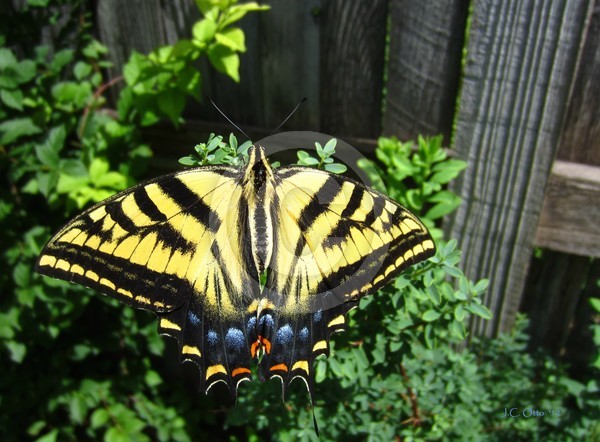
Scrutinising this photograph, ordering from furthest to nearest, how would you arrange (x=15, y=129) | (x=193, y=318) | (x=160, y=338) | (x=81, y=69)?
1. (x=160, y=338)
2. (x=81, y=69)
3. (x=15, y=129)
4. (x=193, y=318)

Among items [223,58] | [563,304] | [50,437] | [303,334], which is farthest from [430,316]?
[50,437]

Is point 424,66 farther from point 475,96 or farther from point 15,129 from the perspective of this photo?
point 15,129

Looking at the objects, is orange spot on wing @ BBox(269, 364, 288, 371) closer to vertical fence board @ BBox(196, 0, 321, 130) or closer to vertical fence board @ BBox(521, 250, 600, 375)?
vertical fence board @ BBox(196, 0, 321, 130)

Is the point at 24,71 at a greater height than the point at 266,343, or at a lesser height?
greater

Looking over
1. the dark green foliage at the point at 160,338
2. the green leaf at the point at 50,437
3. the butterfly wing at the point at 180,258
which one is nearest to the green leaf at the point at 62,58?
the dark green foliage at the point at 160,338

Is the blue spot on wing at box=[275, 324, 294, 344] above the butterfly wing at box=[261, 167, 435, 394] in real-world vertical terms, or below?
below

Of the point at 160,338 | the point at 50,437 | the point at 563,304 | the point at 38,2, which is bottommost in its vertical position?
Result: the point at 50,437

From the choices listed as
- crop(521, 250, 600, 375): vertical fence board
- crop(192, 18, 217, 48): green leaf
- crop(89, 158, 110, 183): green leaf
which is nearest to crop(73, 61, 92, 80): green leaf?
crop(89, 158, 110, 183): green leaf
